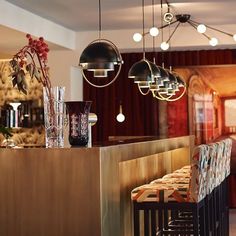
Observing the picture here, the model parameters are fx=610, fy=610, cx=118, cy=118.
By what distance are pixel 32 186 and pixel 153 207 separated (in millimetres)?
1131

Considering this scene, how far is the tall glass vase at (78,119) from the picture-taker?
3.88m

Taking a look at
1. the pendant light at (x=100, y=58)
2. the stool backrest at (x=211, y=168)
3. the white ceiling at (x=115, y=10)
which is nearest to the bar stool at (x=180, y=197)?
the stool backrest at (x=211, y=168)

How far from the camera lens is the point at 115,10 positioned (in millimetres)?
7867

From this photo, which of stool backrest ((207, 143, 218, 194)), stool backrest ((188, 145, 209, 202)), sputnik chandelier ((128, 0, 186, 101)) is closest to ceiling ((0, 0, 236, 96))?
sputnik chandelier ((128, 0, 186, 101))

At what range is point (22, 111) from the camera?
33.8 ft

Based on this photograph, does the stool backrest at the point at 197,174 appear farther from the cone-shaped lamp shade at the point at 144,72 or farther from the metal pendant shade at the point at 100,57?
the cone-shaped lamp shade at the point at 144,72

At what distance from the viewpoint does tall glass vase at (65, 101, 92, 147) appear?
388 centimetres

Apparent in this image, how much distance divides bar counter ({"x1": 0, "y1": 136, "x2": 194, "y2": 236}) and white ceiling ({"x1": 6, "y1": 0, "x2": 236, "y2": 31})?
3.85 m

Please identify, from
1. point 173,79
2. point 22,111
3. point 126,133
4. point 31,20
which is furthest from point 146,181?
point 22,111

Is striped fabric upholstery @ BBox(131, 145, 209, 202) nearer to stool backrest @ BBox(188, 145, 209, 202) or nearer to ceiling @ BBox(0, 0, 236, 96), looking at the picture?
stool backrest @ BBox(188, 145, 209, 202)

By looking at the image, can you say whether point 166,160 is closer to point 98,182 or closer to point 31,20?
point 31,20

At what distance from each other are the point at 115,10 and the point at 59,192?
464cm

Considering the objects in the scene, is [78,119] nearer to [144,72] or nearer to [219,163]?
[219,163]

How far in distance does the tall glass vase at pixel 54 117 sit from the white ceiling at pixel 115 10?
11.0 ft
